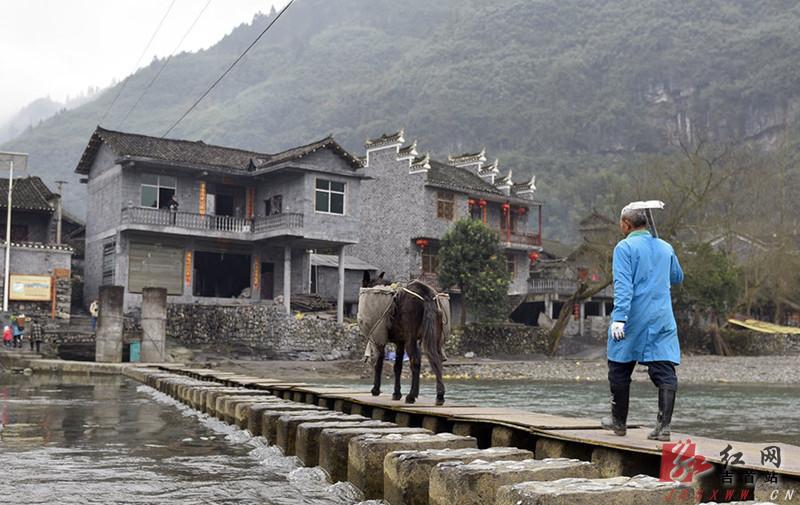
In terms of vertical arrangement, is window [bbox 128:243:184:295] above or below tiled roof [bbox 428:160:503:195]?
below

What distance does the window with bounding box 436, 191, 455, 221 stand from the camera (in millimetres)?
47375

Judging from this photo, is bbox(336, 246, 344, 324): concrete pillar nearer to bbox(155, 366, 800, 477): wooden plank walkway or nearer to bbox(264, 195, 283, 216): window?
bbox(264, 195, 283, 216): window

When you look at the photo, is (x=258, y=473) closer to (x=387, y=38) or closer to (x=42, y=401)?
(x=42, y=401)

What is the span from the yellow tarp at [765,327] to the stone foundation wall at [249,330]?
24.1 m

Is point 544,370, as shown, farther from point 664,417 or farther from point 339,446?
point 664,417

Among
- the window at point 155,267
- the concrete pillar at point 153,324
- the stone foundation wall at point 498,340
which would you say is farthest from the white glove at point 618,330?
the stone foundation wall at point 498,340

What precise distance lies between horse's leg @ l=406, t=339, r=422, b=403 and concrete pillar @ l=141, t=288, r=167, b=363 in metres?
20.0

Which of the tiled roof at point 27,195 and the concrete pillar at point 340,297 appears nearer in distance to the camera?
the concrete pillar at point 340,297

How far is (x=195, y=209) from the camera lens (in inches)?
1526

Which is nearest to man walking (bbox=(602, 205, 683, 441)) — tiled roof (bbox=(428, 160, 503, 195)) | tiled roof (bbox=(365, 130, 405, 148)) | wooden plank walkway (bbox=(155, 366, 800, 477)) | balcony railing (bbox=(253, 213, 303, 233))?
wooden plank walkway (bbox=(155, 366, 800, 477))

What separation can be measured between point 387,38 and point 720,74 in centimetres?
7827

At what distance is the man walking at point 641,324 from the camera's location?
22.1 feet

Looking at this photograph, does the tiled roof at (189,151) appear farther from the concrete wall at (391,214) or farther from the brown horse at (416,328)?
the brown horse at (416,328)

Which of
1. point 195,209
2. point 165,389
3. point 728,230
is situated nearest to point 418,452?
point 165,389
